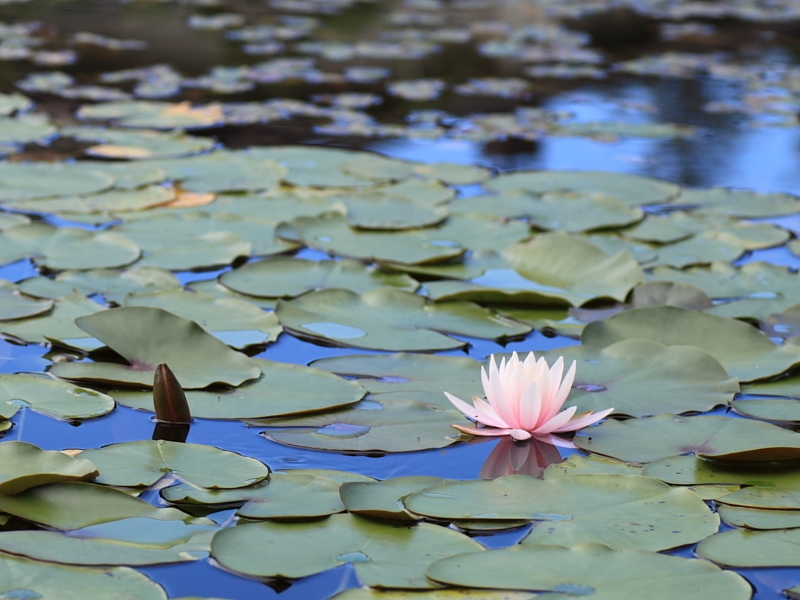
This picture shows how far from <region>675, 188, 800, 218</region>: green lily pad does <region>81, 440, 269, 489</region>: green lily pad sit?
1.90 meters

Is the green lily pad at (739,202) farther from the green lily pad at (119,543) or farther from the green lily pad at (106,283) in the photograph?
the green lily pad at (119,543)

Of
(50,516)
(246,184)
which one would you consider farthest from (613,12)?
(50,516)

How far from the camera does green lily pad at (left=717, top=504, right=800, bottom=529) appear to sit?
45.4 inches

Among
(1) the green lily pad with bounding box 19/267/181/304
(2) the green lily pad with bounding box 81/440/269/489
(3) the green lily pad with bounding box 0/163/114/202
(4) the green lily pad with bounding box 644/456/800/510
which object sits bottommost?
(4) the green lily pad with bounding box 644/456/800/510

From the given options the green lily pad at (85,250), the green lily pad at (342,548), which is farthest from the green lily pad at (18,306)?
the green lily pad at (342,548)

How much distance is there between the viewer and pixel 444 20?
734cm

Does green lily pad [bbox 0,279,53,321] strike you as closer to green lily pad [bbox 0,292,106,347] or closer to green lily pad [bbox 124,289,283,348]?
green lily pad [bbox 0,292,106,347]

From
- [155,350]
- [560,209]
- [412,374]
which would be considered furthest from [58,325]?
[560,209]

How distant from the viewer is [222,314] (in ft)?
6.05

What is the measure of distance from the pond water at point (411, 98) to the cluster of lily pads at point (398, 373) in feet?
0.11

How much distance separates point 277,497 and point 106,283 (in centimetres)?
101

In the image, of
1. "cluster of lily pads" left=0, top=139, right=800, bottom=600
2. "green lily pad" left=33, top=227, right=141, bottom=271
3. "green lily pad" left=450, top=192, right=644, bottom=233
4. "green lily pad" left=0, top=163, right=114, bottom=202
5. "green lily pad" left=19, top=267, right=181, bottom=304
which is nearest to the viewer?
"cluster of lily pads" left=0, top=139, right=800, bottom=600

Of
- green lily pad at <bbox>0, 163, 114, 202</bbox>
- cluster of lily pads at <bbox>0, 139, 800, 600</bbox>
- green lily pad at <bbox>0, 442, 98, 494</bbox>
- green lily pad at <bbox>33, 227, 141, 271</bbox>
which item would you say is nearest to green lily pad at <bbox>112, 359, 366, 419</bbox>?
cluster of lily pads at <bbox>0, 139, 800, 600</bbox>

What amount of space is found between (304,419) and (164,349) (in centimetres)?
33
